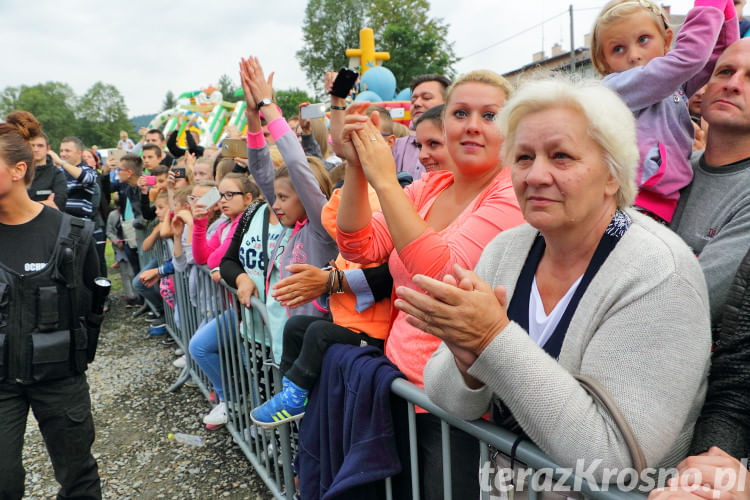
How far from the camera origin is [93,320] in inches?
115

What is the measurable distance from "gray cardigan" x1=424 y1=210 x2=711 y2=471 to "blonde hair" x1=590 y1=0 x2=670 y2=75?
1.53 metres

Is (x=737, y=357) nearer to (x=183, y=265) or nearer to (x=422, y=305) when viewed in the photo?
(x=422, y=305)

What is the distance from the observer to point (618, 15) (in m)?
2.21

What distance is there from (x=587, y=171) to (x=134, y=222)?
→ 6.97m

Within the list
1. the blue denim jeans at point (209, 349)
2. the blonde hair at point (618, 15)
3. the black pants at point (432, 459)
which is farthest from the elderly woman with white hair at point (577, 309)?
the blue denim jeans at point (209, 349)

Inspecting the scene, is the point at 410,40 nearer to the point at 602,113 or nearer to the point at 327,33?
the point at 327,33

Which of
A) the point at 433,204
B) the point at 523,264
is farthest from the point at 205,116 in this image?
the point at 523,264

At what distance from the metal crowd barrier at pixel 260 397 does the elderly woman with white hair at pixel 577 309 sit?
0.26ft

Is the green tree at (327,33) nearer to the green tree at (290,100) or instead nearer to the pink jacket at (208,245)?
the green tree at (290,100)

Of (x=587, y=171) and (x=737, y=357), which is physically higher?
(x=587, y=171)

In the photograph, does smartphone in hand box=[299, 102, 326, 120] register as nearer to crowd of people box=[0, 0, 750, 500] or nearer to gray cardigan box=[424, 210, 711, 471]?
crowd of people box=[0, 0, 750, 500]

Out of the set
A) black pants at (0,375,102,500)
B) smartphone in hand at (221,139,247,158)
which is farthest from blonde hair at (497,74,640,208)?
smartphone in hand at (221,139,247,158)

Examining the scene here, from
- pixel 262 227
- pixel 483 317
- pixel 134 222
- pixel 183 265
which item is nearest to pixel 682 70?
pixel 483 317

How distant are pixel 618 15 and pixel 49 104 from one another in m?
78.7
